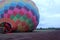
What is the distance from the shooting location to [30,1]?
1578 cm

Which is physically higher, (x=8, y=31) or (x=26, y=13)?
(x=26, y=13)

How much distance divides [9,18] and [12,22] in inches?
16.4

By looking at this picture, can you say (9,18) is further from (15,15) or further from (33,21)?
(33,21)

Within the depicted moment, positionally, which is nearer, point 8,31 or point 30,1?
point 8,31

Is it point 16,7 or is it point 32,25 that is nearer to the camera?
point 16,7

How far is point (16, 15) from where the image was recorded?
14.4 meters

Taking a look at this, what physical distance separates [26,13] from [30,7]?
856 mm

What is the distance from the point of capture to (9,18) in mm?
14203

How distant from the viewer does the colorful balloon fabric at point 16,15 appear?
1412 centimetres

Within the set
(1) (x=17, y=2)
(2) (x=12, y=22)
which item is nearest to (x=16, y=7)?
(1) (x=17, y=2)

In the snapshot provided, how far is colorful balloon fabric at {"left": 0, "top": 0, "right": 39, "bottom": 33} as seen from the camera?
1412cm

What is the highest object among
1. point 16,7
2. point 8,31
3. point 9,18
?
point 16,7

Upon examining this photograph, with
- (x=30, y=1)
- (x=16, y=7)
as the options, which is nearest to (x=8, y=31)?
(x=16, y=7)

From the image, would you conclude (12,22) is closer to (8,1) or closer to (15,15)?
(15,15)
